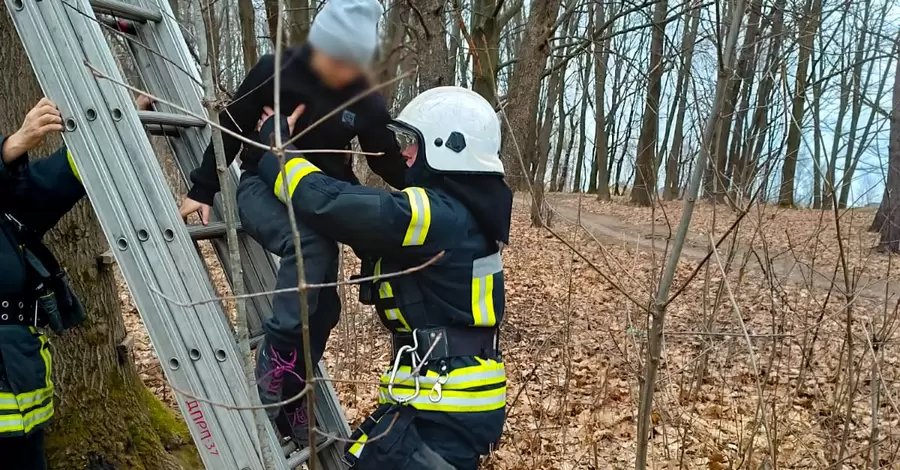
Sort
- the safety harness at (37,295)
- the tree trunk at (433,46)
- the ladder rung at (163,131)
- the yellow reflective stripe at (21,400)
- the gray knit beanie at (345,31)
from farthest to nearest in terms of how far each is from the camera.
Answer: the tree trunk at (433,46), the ladder rung at (163,131), the safety harness at (37,295), the yellow reflective stripe at (21,400), the gray knit beanie at (345,31)

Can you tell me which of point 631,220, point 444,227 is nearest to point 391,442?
point 444,227

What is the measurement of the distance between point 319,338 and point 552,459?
219 centimetres

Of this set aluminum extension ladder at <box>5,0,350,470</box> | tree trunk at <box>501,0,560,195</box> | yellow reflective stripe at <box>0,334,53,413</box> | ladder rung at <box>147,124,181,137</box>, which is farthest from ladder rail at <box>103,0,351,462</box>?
tree trunk at <box>501,0,560,195</box>

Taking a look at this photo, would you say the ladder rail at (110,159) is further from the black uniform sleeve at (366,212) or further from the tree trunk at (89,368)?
the tree trunk at (89,368)

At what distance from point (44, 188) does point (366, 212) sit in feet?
3.68

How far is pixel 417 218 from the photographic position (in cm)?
196

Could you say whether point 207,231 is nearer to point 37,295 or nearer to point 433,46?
point 37,295

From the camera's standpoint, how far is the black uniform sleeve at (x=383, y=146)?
2.25 metres

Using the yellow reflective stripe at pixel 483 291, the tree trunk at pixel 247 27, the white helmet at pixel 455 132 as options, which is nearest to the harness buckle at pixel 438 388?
the yellow reflective stripe at pixel 483 291

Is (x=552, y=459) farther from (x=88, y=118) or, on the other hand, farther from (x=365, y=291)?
(x=88, y=118)

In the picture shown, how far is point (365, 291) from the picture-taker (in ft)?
7.39

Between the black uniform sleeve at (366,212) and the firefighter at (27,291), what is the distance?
0.73m

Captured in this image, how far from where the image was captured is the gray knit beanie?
178 centimetres

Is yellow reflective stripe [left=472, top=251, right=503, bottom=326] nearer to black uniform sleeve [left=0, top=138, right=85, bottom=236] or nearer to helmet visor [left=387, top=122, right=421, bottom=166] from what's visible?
helmet visor [left=387, top=122, right=421, bottom=166]
